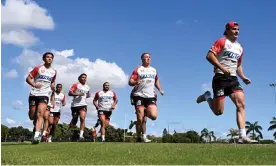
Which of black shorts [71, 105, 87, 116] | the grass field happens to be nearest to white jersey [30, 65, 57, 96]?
the grass field

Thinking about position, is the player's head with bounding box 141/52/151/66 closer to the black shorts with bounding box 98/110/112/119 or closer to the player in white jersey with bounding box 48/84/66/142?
the black shorts with bounding box 98/110/112/119

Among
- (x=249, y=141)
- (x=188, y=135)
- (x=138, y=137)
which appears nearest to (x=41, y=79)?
(x=138, y=137)

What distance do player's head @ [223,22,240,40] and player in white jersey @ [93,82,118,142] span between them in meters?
10.4

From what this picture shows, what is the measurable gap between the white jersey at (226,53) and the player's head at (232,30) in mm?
137

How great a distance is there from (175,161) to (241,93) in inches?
107

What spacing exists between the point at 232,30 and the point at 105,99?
Result: 10.7 meters

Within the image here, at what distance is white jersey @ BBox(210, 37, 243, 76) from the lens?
31.8 feet

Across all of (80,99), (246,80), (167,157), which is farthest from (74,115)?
(167,157)

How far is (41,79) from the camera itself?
1353 cm

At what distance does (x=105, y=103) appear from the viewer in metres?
19.4

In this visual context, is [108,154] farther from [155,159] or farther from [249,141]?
[249,141]

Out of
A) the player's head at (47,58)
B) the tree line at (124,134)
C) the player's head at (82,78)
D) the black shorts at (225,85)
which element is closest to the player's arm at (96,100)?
the player's head at (82,78)

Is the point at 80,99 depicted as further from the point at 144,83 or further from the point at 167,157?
the point at 167,157

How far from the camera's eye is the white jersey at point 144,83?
14047 mm
